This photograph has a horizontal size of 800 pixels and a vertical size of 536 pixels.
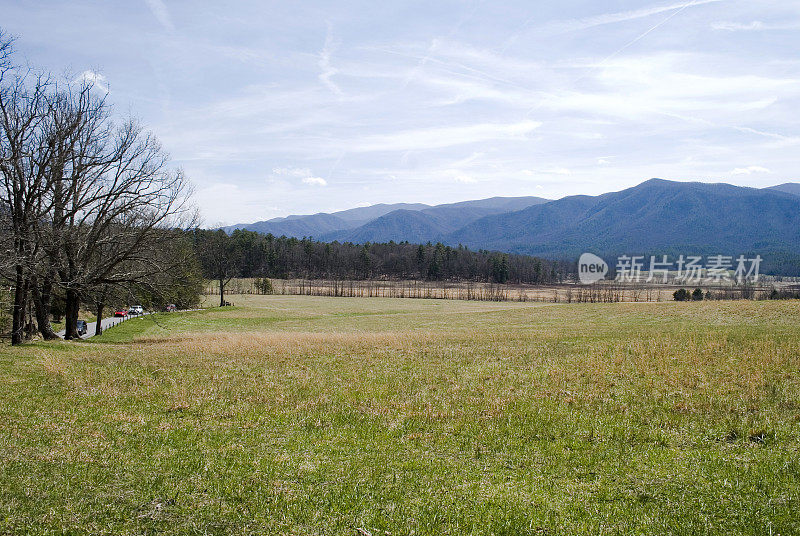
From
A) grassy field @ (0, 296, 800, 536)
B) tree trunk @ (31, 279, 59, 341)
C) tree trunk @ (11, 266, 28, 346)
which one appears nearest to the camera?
grassy field @ (0, 296, 800, 536)

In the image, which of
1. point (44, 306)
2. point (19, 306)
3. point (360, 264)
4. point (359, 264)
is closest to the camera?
point (19, 306)

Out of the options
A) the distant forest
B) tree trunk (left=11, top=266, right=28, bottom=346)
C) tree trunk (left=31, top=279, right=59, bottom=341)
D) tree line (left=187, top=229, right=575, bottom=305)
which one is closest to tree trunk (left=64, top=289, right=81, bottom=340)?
tree trunk (left=31, top=279, right=59, bottom=341)

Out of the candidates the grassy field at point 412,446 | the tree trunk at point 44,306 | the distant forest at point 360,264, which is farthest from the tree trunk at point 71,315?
the distant forest at point 360,264

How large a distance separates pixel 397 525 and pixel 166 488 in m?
3.95

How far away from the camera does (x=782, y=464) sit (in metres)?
8.22

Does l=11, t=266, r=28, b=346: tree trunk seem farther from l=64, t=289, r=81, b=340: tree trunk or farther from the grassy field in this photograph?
the grassy field

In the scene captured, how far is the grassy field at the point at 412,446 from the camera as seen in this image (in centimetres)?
688

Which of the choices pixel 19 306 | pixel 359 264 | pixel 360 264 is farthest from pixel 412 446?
pixel 359 264

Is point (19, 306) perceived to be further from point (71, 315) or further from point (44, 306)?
point (71, 315)

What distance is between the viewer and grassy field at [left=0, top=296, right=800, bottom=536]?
22.6 ft

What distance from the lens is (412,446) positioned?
1020cm

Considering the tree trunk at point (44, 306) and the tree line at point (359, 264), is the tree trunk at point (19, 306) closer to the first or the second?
the tree trunk at point (44, 306)

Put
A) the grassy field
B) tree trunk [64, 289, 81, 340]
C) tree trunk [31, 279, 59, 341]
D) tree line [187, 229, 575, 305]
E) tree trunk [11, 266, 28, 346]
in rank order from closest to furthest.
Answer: the grassy field, tree trunk [11, 266, 28, 346], tree trunk [31, 279, 59, 341], tree trunk [64, 289, 81, 340], tree line [187, 229, 575, 305]

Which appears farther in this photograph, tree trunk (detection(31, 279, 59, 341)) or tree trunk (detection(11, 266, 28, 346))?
tree trunk (detection(31, 279, 59, 341))
